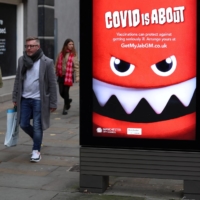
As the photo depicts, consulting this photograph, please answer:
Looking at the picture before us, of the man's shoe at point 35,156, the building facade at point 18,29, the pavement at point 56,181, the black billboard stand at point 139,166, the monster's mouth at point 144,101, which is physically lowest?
the pavement at point 56,181

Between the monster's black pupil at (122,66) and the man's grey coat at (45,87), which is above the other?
the monster's black pupil at (122,66)

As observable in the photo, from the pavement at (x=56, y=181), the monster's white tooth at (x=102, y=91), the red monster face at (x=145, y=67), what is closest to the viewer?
the red monster face at (x=145, y=67)

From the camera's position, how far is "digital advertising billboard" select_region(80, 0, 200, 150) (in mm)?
5836

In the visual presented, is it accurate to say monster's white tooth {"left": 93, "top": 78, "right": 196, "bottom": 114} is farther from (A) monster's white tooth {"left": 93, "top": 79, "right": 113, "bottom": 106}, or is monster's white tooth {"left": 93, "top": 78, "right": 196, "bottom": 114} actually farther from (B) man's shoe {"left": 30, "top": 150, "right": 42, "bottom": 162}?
(B) man's shoe {"left": 30, "top": 150, "right": 42, "bottom": 162}

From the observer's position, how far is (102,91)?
6.11 meters

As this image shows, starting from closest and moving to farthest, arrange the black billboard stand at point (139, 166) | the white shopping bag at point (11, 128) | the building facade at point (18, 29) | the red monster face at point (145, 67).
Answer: the red monster face at point (145, 67)
the black billboard stand at point (139, 166)
the white shopping bag at point (11, 128)
the building facade at point (18, 29)

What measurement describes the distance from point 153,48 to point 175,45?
0.23 metres

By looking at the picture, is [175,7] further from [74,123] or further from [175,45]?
[74,123]

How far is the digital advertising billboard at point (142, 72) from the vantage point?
584cm

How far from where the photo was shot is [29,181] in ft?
22.3

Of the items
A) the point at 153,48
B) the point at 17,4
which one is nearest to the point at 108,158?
the point at 153,48

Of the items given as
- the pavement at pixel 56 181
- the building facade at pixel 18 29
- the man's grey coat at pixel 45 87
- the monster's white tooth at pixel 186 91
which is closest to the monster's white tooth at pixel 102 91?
the monster's white tooth at pixel 186 91

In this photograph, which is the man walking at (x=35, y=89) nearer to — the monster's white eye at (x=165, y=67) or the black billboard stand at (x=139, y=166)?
the black billboard stand at (x=139, y=166)

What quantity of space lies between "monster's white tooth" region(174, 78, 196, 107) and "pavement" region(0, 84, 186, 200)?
1.07 m
